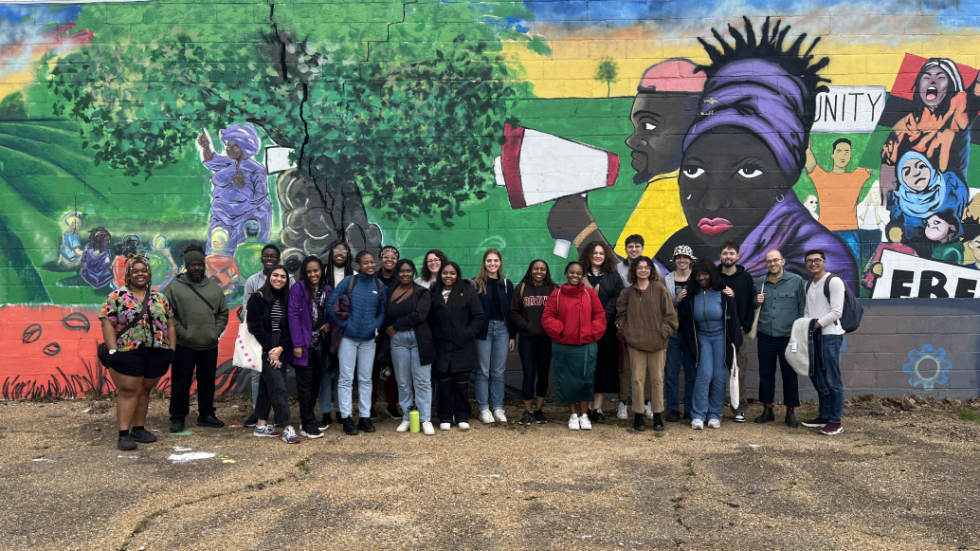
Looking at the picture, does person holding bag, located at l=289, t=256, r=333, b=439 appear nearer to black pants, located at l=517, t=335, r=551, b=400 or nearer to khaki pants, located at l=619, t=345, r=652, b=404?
black pants, located at l=517, t=335, r=551, b=400

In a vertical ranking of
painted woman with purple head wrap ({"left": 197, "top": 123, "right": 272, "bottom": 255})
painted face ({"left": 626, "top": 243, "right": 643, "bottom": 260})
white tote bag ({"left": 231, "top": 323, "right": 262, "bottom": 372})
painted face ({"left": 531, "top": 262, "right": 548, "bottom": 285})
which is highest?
painted woman with purple head wrap ({"left": 197, "top": 123, "right": 272, "bottom": 255})

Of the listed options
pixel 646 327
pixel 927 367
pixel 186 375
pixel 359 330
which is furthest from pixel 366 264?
pixel 927 367

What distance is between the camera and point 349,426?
6.18 meters

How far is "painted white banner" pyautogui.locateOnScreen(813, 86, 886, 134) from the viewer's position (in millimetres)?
7473

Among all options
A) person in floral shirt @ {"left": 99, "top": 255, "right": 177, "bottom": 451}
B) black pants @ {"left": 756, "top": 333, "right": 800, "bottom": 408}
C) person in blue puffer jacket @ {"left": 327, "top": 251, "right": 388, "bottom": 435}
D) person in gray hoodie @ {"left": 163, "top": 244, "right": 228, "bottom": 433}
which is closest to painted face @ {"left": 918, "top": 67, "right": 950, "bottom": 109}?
black pants @ {"left": 756, "top": 333, "right": 800, "bottom": 408}

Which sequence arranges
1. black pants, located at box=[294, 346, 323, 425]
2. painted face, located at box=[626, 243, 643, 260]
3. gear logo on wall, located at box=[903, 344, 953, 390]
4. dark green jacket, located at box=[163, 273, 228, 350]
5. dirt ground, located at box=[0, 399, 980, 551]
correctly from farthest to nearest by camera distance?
gear logo on wall, located at box=[903, 344, 953, 390]
painted face, located at box=[626, 243, 643, 260]
dark green jacket, located at box=[163, 273, 228, 350]
black pants, located at box=[294, 346, 323, 425]
dirt ground, located at box=[0, 399, 980, 551]

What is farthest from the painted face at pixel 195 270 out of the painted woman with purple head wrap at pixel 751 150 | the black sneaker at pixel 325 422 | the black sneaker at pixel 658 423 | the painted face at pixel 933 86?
the painted face at pixel 933 86

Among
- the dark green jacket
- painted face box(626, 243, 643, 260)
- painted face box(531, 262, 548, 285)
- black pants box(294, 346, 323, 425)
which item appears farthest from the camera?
painted face box(626, 243, 643, 260)

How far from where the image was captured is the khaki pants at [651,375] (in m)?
6.35

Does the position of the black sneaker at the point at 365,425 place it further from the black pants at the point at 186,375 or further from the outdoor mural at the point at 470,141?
the outdoor mural at the point at 470,141

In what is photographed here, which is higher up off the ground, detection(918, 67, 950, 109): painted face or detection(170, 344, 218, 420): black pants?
detection(918, 67, 950, 109): painted face

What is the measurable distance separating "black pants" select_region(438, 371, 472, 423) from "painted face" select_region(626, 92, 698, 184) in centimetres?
301

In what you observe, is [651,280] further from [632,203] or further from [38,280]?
[38,280]

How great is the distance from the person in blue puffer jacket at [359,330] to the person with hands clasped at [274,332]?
0.43 m
